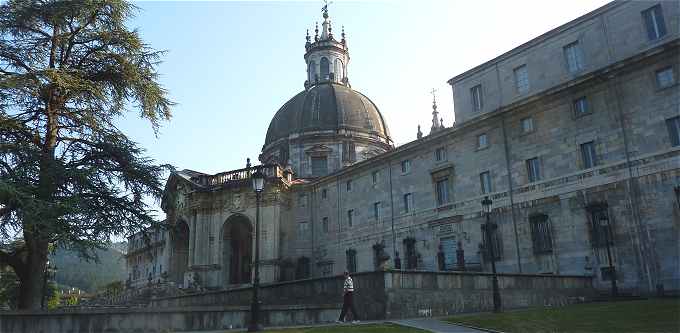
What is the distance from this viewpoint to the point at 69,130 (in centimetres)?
1991

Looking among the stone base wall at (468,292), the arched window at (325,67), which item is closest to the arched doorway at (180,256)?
the arched window at (325,67)

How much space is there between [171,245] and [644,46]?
41509 mm

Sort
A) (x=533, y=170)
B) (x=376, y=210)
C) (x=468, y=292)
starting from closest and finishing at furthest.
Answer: (x=468, y=292) → (x=533, y=170) → (x=376, y=210)

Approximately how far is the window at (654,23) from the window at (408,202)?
678 inches

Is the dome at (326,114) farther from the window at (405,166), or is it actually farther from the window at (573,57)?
the window at (573,57)

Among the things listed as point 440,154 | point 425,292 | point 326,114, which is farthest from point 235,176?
point 425,292

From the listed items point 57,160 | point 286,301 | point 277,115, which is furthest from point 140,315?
point 277,115

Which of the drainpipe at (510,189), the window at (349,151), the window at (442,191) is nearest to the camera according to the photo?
the drainpipe at (510,189)

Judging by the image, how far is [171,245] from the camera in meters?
50.7

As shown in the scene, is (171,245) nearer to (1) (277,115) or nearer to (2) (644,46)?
(1) (277,115)

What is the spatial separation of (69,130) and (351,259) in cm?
2585

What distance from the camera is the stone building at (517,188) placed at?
2422cm

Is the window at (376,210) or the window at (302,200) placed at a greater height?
the window at (302,200)

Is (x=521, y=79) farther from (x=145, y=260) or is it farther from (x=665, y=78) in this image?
(x=145, y=260)
